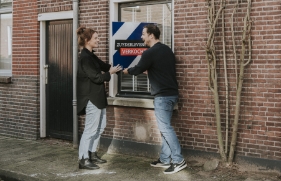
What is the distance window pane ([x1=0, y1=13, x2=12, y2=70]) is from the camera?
9.78m

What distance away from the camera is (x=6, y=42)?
32.3ft

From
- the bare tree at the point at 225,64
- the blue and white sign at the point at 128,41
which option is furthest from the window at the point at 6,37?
the bare tree at the point at 225,64

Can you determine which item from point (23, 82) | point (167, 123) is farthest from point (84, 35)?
point (23, 82)

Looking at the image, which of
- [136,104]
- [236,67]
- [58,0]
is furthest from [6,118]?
[236,67]

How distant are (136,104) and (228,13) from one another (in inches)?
84.8

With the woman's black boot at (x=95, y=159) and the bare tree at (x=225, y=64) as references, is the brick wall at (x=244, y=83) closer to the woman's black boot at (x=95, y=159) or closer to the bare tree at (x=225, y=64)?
the bare tree at (x=225, y=64)

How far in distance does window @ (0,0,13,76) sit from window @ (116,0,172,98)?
3.25 metres

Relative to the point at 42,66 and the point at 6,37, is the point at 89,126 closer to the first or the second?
the point at 42,66

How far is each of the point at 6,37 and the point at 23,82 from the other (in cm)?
140

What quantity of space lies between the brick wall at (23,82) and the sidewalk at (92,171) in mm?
Answer: 1326

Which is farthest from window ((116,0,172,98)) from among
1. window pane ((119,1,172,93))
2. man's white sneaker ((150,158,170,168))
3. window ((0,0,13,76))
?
window ((0,0,13,76))

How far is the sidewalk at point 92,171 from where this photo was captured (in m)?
6.05

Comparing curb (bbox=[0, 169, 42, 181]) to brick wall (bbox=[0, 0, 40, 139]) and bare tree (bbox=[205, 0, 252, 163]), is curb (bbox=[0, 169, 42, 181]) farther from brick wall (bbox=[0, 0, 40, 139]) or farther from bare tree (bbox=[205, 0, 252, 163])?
bare tree (bbox=[205, 0, 252, 163])

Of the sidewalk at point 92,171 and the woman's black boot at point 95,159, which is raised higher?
the woman's black boot at point 95,159
